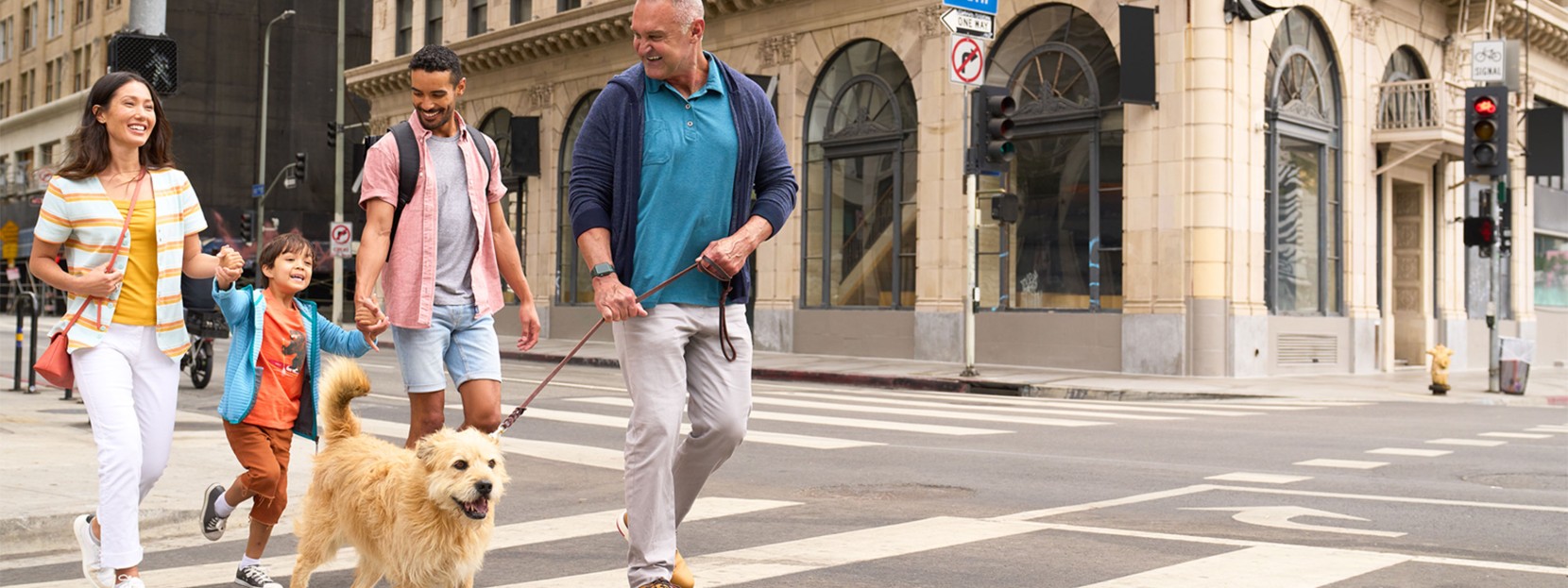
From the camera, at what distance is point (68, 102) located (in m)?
61.9

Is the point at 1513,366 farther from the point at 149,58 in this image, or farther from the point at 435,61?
the point at 435,61

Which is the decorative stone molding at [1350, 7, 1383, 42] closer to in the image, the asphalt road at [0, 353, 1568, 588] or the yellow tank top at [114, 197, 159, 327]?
the asphalt road at [0, 353, 1568, 588]

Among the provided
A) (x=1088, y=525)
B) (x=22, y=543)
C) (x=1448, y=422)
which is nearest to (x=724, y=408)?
(x=1088, y=525)

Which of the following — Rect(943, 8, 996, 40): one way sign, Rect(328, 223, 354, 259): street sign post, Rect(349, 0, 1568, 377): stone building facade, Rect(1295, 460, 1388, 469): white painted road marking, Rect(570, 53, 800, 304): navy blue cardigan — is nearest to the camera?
Rect(570, 53, 800, 304): navy blue cardigan

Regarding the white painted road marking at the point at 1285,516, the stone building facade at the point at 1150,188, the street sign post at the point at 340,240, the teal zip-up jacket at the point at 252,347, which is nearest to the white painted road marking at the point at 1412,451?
the white painted road marking at the point at 1285,516

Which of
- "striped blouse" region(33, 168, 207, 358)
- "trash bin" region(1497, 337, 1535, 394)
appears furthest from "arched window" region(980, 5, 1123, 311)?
"striped blouse" region(33, 168, 207, 358)

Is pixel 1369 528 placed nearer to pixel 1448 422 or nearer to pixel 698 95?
pixel 698 95

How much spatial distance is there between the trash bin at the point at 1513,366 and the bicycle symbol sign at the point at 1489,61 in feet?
19.2

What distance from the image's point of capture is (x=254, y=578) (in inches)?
216

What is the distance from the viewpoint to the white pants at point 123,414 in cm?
491

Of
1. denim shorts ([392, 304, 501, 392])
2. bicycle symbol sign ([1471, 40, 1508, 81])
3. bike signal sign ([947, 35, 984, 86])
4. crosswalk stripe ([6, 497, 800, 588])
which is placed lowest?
crosswalk stripe ([6, 497, 800, 588])

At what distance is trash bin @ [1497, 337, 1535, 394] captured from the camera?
20.8 meters

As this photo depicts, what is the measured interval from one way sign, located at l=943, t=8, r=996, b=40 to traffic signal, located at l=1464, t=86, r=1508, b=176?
6.75 metres

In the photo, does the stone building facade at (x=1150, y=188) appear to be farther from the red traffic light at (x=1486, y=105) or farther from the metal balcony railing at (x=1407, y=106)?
the red traffic light at (x=1486, y=105)
